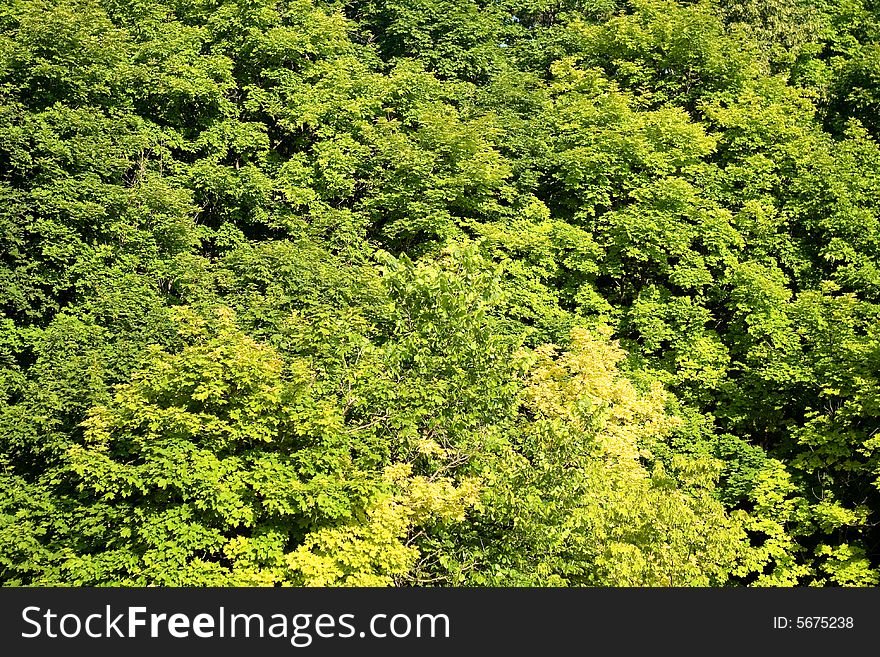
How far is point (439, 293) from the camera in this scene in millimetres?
22453

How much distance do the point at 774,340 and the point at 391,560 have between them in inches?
671

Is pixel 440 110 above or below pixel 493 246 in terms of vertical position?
above

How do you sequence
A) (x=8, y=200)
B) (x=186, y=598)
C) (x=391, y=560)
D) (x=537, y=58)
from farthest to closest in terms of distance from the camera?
(x=537, y=58) < (x=8, y=200) < (x=391, y=560) < (x=186, y=598)

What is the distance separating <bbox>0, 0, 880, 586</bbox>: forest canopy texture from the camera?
19953 millimetres

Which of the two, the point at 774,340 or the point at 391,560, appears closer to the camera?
the point at 391,560

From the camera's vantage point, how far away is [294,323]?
23.4m

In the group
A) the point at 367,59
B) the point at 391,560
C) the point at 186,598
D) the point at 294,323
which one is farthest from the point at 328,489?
the point at 367,59

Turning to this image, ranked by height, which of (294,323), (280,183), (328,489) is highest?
(280,183)

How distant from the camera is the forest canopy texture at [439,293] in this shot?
19953 millimetres

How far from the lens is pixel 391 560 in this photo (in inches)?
727

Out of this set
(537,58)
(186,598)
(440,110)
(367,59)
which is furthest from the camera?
(537,58)

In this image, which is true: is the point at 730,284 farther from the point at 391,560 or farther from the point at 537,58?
the point at 391,560

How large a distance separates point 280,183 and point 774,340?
1691 cm

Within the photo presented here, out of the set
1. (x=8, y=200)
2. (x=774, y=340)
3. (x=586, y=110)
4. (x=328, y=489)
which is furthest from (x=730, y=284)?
(x=8, y=200)
